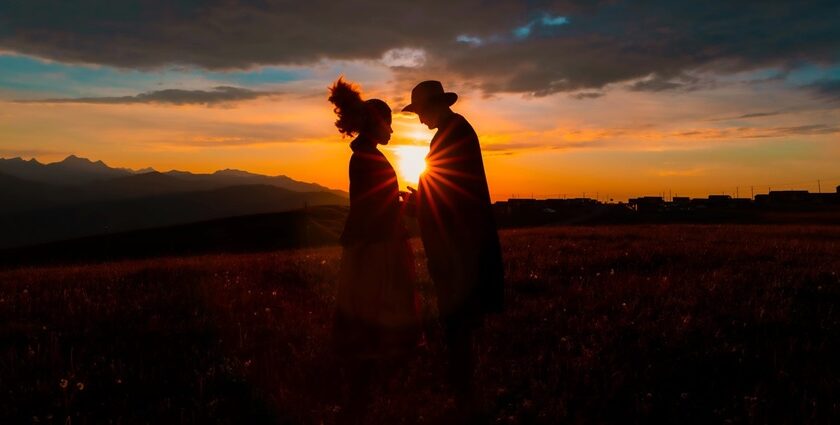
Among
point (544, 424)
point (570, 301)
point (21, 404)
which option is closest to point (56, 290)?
point (21, 404)

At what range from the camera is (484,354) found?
6.92 meters

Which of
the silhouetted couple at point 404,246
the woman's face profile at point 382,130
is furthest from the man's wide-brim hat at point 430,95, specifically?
the woman's face profile at point 382,130

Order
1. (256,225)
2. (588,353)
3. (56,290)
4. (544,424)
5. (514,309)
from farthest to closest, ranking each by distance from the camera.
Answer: (256,225), (56,290), (514,309), (588,353), (544,424)

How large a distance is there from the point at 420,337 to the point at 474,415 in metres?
0.92

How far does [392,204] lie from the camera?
5.67 metres

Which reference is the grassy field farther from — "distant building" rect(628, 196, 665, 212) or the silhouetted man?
"distant building" rect(628, 196, 665, 212)

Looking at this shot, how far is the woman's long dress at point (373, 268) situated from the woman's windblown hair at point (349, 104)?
0.56 feet

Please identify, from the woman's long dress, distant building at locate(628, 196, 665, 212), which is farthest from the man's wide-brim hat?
distant building at locate(628, 196, 665, 212)

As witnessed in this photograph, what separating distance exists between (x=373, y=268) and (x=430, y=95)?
161cm

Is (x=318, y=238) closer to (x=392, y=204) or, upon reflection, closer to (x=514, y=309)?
(x=514, y=309)

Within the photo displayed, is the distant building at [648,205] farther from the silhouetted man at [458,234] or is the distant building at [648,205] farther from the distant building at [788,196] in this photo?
the silhouetted man at [458,234]

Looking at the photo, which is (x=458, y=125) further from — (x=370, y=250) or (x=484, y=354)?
(x=484, y=354)

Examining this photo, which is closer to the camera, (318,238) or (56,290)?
(56,290)

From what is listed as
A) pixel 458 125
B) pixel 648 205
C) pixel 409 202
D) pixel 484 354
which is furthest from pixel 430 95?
pixel 648 205
